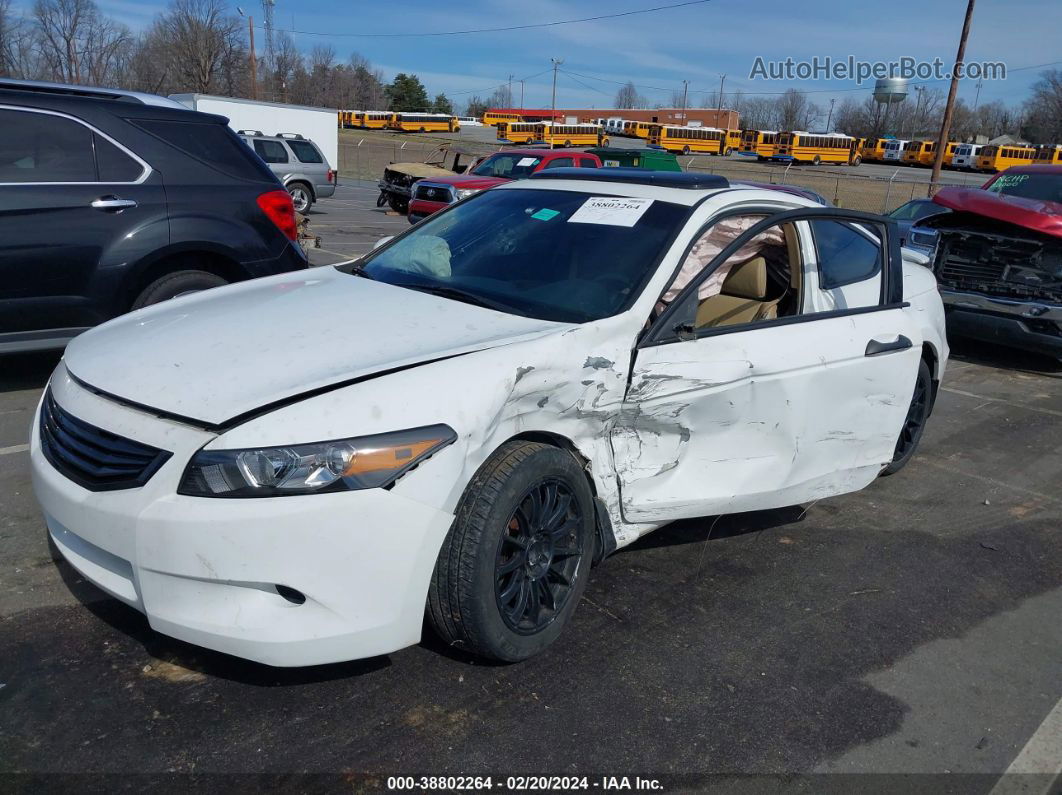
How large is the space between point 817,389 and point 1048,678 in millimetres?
1399

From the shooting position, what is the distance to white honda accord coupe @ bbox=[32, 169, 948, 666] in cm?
243

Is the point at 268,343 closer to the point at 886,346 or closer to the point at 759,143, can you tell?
the point at 886,346

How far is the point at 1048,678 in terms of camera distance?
3205mm

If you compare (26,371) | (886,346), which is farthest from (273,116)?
(886,346)

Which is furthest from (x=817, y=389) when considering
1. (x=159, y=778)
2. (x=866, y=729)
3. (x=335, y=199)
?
(x=335, y=199)

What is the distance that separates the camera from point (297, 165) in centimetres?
2031

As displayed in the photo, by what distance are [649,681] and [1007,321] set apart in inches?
266

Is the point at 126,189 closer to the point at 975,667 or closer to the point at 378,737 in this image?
the point at 378,737

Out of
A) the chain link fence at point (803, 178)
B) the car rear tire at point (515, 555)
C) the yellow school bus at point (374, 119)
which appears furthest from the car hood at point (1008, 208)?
the yellow school bus at point (374, 119)

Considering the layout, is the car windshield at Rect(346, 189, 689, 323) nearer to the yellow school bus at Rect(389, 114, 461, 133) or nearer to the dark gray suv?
the dark gray suv

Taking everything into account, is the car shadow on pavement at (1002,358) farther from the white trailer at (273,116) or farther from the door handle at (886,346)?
the white trailer at (273,116)

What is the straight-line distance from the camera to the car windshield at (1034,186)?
9.62 meters

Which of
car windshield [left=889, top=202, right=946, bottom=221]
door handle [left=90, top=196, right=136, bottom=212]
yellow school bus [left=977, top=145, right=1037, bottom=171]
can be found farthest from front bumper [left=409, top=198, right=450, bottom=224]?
yellow school bus [left=977, top=145, right=1037, bottom=171]

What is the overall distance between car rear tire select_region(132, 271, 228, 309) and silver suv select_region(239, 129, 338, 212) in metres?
14.6
